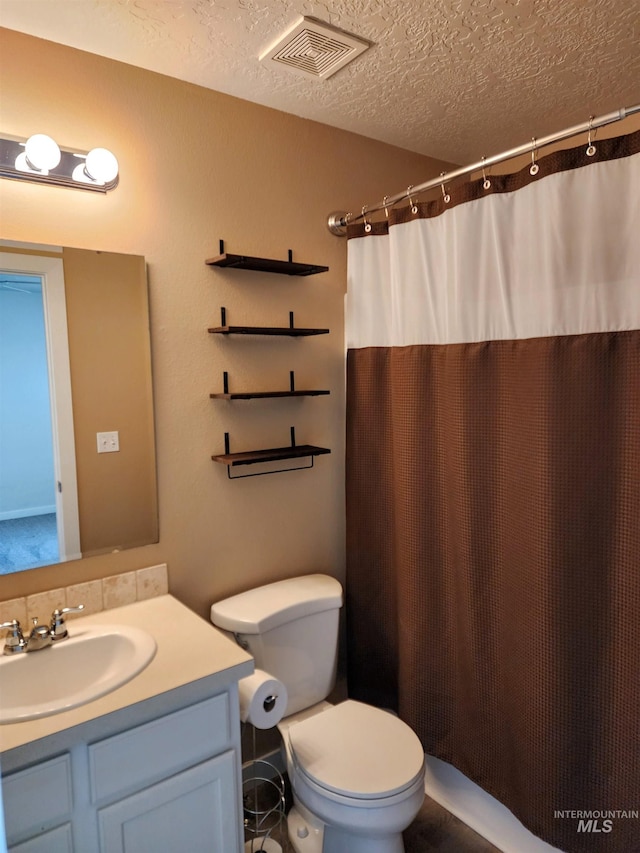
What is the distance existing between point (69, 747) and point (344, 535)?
1330 mm

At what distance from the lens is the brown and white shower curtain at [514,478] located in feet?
4.79

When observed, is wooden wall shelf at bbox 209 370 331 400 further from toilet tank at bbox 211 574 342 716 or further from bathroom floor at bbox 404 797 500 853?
bathroom floor at bbox 404 797 500 853

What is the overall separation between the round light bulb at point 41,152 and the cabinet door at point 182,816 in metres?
1.57

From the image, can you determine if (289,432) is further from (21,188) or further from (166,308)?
(21,188)

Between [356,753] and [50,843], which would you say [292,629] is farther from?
[50,843]

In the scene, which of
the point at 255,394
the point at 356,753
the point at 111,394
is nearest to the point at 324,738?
the point at 356,753

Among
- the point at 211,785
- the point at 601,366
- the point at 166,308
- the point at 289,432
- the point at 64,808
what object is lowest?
the point at 211,785

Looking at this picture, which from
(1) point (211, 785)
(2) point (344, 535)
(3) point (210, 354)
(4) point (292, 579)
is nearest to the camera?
(1) point (211, 785)

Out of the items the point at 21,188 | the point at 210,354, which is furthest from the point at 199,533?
the point at 21,188

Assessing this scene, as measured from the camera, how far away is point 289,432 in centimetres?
213

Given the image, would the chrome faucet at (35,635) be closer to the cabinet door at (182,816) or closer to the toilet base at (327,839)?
the cabinet door at (182,816)

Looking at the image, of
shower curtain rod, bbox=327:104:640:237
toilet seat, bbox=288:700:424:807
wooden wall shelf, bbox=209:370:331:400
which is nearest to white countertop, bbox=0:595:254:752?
toilet seat, bbox=288:700:424:807

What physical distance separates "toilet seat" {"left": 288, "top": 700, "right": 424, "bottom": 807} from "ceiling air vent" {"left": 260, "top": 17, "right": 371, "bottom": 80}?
1.99 metres

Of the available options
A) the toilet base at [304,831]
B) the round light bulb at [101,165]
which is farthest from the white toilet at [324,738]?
the round light bulb at [101,165]
